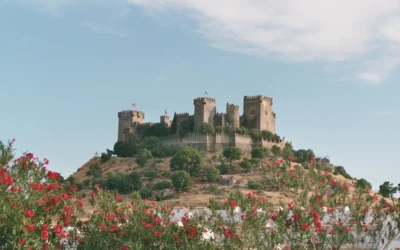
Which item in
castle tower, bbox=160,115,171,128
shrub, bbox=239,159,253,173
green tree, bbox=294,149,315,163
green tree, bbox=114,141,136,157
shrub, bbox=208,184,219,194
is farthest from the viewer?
castle tower, bbox=160,115,171,128

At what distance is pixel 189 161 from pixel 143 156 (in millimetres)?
8006

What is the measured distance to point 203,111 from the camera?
3273 inches

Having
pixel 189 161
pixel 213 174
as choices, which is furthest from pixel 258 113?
pixel 213 174

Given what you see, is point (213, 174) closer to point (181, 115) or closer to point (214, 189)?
point (214, 189)

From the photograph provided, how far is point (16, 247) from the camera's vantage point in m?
13.1

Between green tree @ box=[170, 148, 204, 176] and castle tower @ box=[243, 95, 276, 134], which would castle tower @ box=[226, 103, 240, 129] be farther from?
green tree @ box=[170, 148, 204, 176]

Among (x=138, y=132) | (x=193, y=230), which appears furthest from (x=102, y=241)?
(x=138, y=132)

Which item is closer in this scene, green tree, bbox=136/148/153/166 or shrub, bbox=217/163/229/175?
shrub, bbox=217/163/229/175

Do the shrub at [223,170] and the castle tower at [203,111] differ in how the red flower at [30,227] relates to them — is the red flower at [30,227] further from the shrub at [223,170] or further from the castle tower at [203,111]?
the castle tower at [203,111]

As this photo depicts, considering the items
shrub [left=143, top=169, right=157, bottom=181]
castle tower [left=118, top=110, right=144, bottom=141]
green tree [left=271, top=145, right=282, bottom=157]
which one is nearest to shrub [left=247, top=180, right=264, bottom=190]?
green tree [left=271, top=145, right=282, bottom=157]

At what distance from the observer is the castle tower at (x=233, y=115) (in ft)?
274

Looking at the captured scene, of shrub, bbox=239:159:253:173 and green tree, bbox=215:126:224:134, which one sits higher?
green tree, bbox=215:126:224:134

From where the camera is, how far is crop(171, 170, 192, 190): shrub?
68.8 m

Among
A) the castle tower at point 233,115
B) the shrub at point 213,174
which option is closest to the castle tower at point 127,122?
the castle tower at point 233,115
